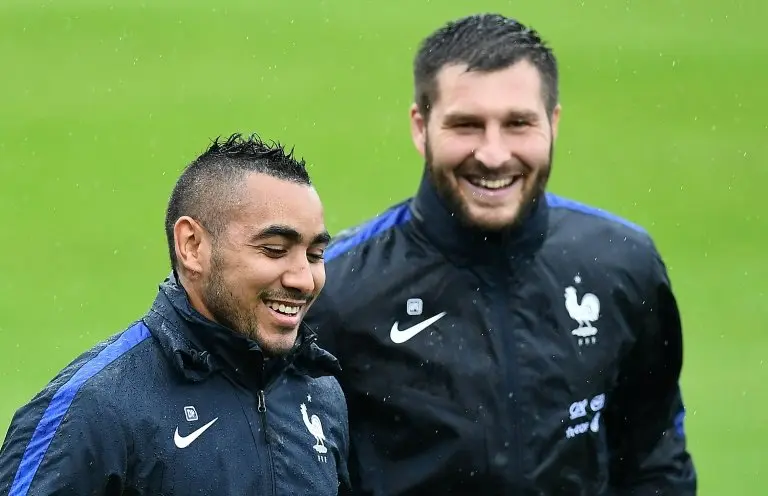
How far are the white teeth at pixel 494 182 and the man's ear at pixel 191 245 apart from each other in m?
0.90

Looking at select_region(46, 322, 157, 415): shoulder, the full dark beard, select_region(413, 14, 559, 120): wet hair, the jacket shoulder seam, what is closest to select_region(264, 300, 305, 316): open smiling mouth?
select_region(46, 322, 157, 415): shoulder

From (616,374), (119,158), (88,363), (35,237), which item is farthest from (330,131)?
(88,363)

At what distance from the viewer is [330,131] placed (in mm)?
12211

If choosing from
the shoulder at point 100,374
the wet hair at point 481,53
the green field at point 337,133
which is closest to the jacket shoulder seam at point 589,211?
the wet hair at point 481,53

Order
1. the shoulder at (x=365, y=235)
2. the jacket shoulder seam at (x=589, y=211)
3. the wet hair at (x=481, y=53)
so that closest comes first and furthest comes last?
the wet hair at (x=481, y=53) < the shoulder at (x=365, y=235) < the jacket shoulder seam at (x=589, y=211)

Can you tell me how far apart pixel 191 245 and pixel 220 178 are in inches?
6.4

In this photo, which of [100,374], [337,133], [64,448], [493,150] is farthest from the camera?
[337,133]

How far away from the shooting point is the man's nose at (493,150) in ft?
13.2

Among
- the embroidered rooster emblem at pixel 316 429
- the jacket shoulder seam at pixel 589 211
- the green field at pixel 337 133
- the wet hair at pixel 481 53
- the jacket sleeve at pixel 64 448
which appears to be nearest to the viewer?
the jacket sleeve at pixel 64 448

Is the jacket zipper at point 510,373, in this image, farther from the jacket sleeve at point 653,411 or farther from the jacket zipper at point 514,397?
the jacket sleeve at point 653,411

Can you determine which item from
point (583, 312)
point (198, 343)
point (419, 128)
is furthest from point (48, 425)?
point (583, 312)

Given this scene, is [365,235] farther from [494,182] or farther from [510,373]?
[510,373]

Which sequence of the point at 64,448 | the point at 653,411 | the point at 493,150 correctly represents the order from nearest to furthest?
the point at 64,448 < the point at 493,150 < the point at 653,411

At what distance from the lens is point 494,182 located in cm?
408
